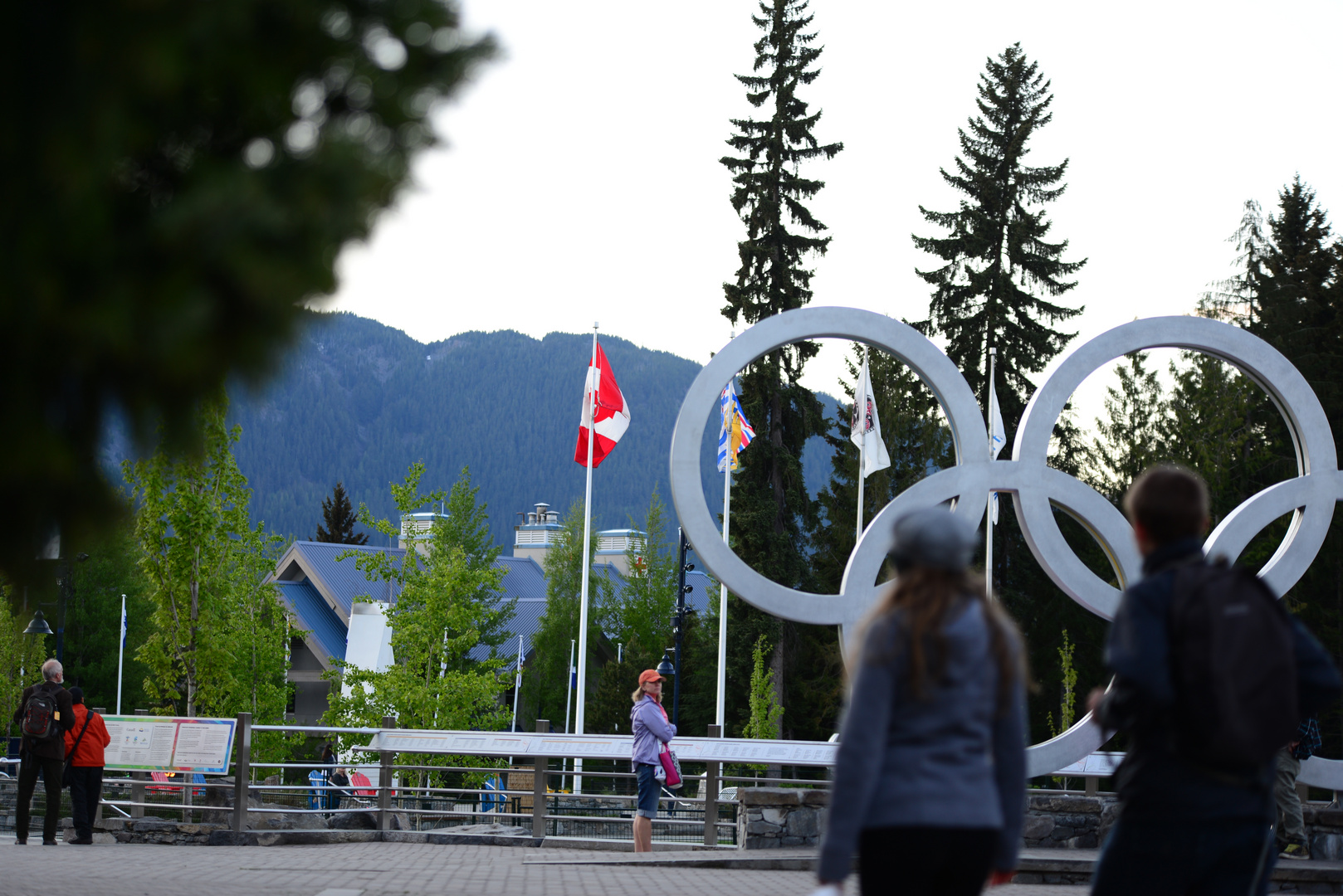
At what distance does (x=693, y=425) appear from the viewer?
1030 centimetres

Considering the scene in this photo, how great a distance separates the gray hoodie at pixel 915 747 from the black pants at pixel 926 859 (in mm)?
27

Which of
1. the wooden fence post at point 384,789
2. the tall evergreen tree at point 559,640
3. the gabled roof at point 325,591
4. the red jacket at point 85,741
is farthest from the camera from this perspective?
the tall evergreen tree at point 559,640

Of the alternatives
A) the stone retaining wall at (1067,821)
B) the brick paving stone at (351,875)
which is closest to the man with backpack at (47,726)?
the brick paving stone at (351,875)

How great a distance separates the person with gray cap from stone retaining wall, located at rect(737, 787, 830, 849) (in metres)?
8.70

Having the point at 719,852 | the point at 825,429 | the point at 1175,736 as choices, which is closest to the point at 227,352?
the point at 1175,736

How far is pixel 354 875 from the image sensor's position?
873cm

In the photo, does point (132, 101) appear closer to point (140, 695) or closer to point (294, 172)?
point (294, 172)

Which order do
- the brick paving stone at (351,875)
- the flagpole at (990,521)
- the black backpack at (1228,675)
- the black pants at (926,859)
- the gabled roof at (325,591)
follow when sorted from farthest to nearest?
the gabled roof at (325,591) → the flagpole at (990,521) → the brick paving stone at (351,875) → the black backpack at (1228,675) → the black pants at (926,859)

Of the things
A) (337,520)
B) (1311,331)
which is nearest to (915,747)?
(1311,331)

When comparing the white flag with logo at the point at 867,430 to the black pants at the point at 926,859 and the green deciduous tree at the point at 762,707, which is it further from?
the black pants at the point at 926,859

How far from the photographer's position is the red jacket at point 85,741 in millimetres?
11656

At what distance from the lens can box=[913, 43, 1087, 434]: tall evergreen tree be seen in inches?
1403

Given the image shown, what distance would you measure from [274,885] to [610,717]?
4020 cm

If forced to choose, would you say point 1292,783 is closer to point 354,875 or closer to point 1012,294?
point 354,875
